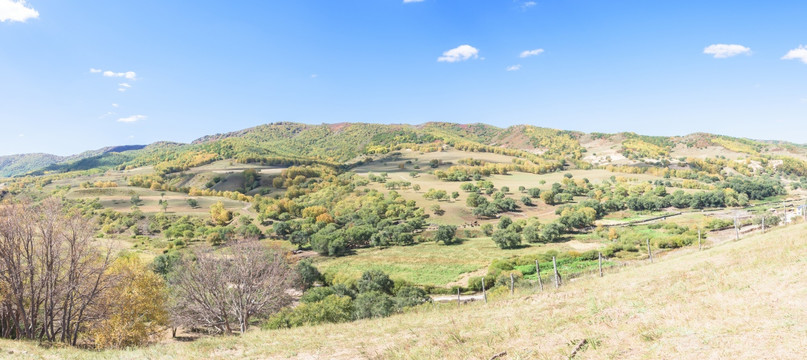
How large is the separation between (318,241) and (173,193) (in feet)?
414

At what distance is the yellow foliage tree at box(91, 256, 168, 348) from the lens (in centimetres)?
2322

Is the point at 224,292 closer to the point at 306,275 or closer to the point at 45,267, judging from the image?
the point at 45,267

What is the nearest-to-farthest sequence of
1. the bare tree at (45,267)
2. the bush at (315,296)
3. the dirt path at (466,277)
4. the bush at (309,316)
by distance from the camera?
the bare tree at (45,267) < the bush at (309,316) < the bush at (315,296) < the dirt path at (466,277)

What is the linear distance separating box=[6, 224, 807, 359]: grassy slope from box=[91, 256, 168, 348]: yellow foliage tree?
21.7 feet

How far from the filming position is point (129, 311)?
85.8ft

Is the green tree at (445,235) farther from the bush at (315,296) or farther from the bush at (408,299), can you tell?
the bush at (315,296)

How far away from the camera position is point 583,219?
3944 inches

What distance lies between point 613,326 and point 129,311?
31.0m

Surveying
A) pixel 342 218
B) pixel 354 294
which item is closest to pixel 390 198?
pixel 342 218

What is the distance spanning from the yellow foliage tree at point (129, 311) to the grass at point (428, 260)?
35.6 metres

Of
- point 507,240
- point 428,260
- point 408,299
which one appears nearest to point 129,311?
point 408,299

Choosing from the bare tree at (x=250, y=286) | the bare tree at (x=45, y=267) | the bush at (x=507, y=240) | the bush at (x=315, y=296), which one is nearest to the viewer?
the bare tree at (x=45, y=267)

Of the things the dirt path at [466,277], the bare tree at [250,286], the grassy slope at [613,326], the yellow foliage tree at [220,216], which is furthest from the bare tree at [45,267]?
the yellow foliage tree at [220,216]

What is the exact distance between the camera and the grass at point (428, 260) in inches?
2566
